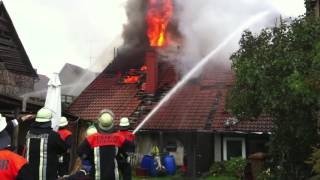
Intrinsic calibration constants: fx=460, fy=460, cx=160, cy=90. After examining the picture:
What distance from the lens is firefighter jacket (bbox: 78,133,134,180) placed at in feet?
18.7

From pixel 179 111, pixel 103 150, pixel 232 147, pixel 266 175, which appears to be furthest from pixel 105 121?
pixel 179 111

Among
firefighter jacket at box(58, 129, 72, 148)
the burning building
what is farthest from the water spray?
firefighter jacket at box(58, 129, 72, 148)

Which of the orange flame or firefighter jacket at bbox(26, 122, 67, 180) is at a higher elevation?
the orange flame

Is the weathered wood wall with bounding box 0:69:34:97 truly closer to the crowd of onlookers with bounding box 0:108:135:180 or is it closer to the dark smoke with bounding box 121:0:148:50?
the dark smoke with bounding box 121:0:148:50

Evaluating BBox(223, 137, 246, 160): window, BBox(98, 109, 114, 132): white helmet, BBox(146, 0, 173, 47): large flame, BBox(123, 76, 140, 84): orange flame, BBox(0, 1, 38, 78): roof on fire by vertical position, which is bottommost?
BBox(223, 137, 246, 160): window

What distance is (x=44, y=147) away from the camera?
20.4 feet

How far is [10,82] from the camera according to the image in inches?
876

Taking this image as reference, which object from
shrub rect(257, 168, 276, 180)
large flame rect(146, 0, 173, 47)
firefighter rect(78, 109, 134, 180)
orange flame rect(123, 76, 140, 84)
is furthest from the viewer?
large flame rect(146, 0, 173, 47)

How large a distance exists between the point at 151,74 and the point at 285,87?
12.5 metres

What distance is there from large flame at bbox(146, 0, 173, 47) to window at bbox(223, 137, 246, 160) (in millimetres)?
7180

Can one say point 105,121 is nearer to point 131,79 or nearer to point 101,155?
point 101,155

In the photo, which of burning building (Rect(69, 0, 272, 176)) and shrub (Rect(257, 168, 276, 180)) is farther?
burning building (Rect(69, 0, 272, 176))

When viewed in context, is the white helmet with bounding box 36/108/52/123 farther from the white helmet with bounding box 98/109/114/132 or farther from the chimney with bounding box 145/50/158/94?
the chimney with bounding box 145/50/158/94

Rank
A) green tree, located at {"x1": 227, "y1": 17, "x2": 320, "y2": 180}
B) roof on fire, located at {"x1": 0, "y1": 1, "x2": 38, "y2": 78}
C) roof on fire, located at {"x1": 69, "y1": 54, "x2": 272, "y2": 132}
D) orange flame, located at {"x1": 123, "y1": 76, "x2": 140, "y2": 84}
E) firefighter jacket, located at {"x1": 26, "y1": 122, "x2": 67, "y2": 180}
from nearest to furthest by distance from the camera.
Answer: firefighter jacket, located at {"x1": 26, "y1": 122, "x2": 67, "y2": 180} < green tree, located at {"x1": 227, "y1": 17, "x2": 320, "y2": 180} < roof on fire, located at {"x1": 69, "y1": 54, "x2": 272, "y2": 132} < roof on fire, located at {"x1": 0, "y1": 1, "x2": 38, "y2": 78} < orange flame, located at {"x1": 123, "y1": 76, "x2": 140, "y2": 84}
